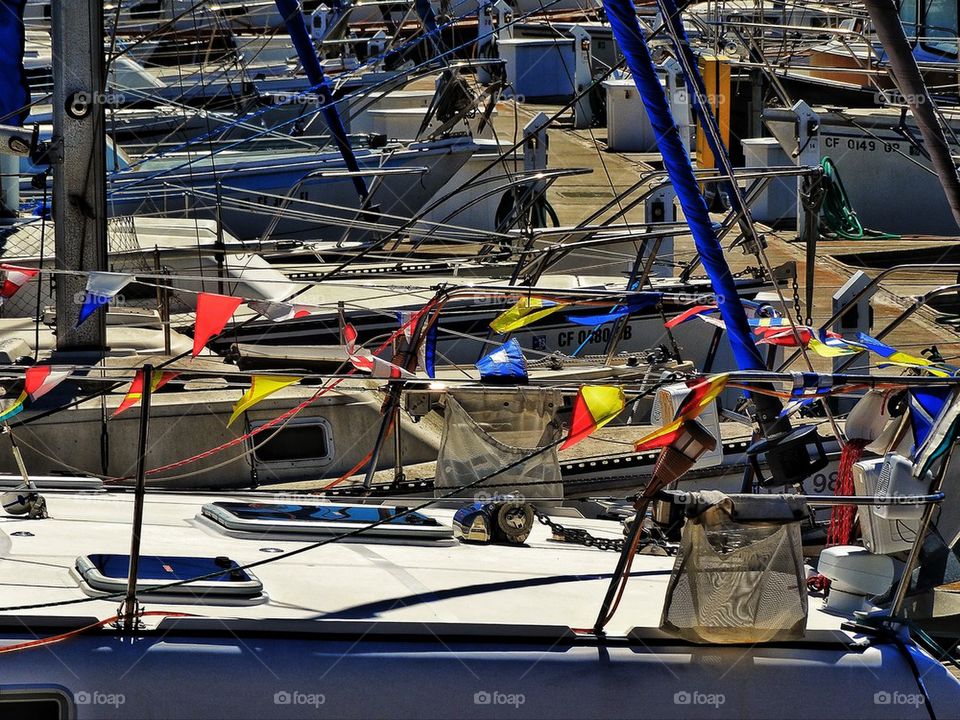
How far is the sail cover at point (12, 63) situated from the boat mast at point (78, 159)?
23.8 inches

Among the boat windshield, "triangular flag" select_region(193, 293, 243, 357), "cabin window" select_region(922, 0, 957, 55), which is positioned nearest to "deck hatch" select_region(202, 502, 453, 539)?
"triangular flag" select_region(193, 293, 243, 357)

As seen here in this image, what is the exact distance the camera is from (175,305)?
950 cm

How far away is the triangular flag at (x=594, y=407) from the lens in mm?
4266

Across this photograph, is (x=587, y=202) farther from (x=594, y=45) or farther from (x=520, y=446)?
(x=520, y=446)

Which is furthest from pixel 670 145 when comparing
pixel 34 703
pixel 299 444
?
pixel 34 703

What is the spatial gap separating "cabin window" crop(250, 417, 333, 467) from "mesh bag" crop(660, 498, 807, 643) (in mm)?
3712

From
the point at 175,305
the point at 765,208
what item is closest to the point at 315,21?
the point at 765,208

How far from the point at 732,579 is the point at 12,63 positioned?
17.5 ft

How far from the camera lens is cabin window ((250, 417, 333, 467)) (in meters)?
7.04

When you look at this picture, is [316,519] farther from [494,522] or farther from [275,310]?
[275,310]

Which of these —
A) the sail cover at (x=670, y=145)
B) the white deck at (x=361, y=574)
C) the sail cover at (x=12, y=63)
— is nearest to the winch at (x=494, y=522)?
the white deck at (x=361, y=574)

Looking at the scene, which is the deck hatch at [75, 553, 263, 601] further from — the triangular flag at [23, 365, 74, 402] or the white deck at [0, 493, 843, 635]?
the triangular flag at [23, 365, 74, 402]

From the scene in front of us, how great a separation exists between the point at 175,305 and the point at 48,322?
50.8 inches

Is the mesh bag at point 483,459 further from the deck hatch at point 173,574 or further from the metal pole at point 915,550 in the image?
the metal pole at point 915,550
